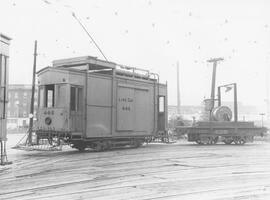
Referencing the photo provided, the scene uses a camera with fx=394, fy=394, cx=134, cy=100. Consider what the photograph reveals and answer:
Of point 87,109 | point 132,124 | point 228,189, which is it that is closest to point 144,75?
point 132,124

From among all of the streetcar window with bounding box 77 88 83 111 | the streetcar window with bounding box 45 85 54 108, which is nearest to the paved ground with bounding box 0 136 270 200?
the streetcar window with bounding box 77 88 83 111

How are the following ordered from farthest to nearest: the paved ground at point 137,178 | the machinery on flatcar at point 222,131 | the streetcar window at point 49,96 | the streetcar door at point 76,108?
the machinery on flatcar at point 222,131, the streetcar window at point 49,96, the streetcar door at point 76,108, the paved ground at point 137,178

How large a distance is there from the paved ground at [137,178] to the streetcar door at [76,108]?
2409 mm

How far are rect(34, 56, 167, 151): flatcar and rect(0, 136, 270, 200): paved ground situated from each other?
2.47 meters

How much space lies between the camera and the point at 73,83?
14297 mm

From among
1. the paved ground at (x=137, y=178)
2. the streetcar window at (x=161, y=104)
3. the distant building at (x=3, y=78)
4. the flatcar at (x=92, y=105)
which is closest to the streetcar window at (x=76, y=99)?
the flatcar at (x=92, y=105)

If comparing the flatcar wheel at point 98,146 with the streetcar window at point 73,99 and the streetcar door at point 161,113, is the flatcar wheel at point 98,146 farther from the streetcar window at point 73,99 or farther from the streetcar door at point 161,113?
the streetcar door at point 161,113

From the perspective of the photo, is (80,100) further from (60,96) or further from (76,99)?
(60,96)

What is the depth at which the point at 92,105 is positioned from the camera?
1496cm

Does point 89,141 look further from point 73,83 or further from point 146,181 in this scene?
point 146,181

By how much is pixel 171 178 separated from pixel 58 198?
275cm

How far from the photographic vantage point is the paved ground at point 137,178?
6.85 metres

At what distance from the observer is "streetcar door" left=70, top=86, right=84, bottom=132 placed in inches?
565

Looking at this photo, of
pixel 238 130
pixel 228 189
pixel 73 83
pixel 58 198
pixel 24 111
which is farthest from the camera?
pixel 24 111
